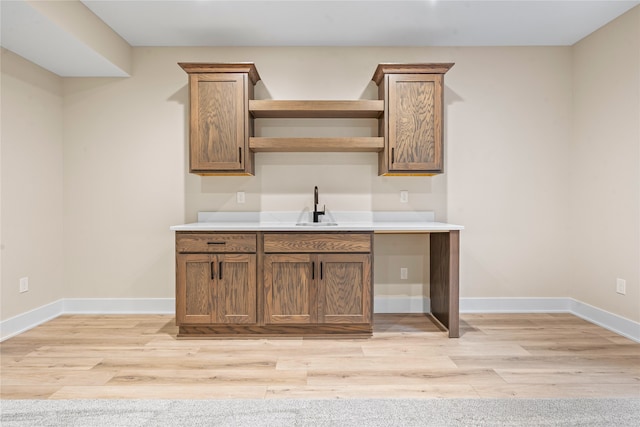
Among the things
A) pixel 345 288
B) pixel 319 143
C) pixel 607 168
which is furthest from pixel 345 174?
pixel 607 168

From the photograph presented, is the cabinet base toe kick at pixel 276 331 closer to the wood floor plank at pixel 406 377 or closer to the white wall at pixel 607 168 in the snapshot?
the wood floor plank at pixel 406 377

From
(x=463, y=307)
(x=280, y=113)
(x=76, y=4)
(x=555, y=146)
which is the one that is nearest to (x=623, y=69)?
(x=555, y=146)

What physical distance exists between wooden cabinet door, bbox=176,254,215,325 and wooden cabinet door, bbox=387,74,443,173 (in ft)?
5.60

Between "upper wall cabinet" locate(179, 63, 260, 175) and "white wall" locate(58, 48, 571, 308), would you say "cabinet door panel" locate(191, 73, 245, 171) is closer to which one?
"upper wall cabinet" locate(179, 63, 260, 175)

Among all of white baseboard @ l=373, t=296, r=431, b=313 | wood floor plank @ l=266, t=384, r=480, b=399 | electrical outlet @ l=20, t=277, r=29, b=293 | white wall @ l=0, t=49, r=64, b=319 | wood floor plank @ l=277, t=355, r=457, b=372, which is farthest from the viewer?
white baseboard @ l=373, t=296, r=431, b=313

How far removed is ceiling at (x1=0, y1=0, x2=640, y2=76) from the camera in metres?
2.81

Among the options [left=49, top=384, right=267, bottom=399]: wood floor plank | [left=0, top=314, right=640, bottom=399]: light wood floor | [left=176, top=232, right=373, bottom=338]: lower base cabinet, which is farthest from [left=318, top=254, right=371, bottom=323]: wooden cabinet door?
[left=49, top=384, right=267, bottom=399]: wood floor plank

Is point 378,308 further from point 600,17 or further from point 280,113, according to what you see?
point 600,17

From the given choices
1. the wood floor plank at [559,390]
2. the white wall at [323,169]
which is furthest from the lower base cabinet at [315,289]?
the wood floor plank at [559,390]

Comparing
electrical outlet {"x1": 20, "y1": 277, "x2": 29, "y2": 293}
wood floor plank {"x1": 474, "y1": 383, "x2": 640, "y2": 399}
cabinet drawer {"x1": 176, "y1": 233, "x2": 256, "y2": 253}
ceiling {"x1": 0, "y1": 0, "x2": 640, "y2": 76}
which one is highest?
ceiling {"x1": 0, "y1": 0, "x2": 640, "y2": 76}

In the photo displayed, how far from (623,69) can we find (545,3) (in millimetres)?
843

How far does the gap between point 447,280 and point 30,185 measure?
3530 millimetres

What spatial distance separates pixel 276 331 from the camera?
2.91 metres

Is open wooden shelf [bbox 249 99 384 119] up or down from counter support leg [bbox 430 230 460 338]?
up
